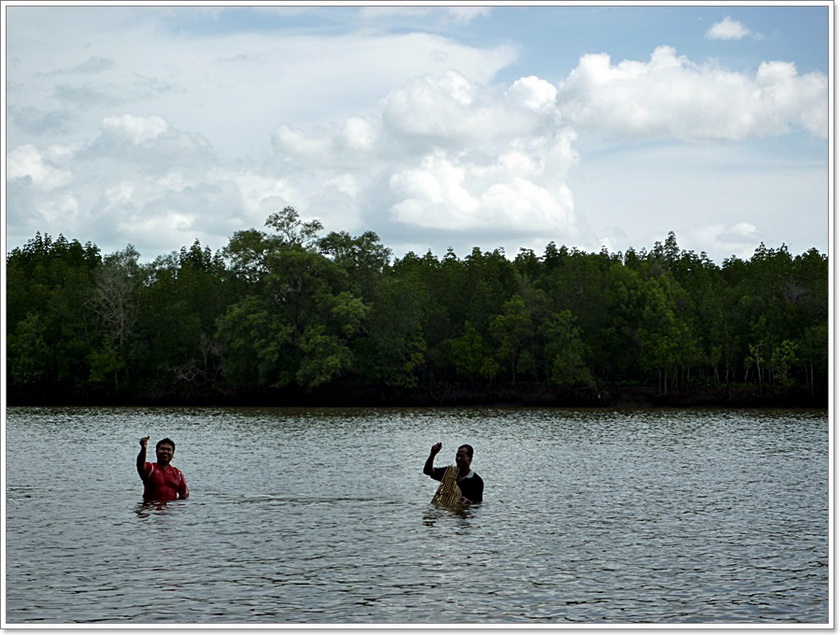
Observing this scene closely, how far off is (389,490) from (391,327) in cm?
7633

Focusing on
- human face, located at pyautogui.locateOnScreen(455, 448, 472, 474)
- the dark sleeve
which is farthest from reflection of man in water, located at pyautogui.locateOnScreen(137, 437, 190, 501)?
human face, located at pyautogui.locateOnScreen(455, 448, 472, 474)

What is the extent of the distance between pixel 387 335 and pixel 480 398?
11.2m

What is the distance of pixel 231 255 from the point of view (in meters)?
110

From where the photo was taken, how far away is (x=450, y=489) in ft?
98.2

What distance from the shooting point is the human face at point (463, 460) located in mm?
28266

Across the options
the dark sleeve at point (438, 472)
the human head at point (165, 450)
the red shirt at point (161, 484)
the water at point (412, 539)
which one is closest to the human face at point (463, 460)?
the dark sleeve at point (438, 472)

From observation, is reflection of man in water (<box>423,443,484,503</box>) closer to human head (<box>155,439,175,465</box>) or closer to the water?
the water

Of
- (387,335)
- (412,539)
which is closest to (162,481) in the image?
(412,539)

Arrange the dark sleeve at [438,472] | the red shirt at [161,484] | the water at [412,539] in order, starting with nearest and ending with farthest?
the water at [412,539]
the dark sleeve at [438,472]
the red shirt at [161,484]

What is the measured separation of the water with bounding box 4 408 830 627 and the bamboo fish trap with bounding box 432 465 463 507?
0.51m

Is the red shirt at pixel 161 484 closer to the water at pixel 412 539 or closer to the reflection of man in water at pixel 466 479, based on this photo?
the water at pixel 412 539

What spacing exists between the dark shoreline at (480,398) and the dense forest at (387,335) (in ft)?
0.62

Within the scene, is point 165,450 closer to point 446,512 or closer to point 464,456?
point 446,512
